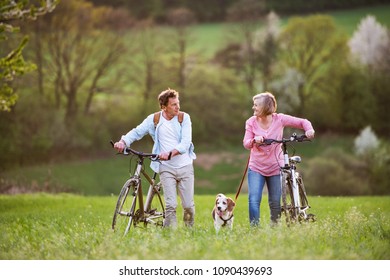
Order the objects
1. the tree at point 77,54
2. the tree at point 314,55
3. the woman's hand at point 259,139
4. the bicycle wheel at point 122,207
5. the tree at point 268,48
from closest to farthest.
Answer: the bicycle wheel at point 122,207 → the woman's hand at point 259,139 → the tree at point 77,54 → the tree at point 314,55 → the tree at point 268,48

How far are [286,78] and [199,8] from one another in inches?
278

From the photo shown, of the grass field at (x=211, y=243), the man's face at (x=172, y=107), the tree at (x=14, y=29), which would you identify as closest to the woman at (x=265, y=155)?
the grass field at (x=211, y=243)

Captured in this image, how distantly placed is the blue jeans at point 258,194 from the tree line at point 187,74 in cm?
2317

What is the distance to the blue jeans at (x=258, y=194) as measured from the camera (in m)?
8.70

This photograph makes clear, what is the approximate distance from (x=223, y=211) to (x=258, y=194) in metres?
0.51

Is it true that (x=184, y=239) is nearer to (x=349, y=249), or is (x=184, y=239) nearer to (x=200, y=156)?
(x=349, y=249)

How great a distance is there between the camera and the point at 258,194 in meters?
8.70

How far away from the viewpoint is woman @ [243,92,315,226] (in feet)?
28.5

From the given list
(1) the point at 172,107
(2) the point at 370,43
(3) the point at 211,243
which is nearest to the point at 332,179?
(2) the point at 370,43

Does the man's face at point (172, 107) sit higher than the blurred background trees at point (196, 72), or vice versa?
the blurred background trees at point (196, 72)

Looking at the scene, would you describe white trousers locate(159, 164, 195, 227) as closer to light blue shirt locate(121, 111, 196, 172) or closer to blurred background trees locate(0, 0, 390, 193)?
light blue shirt locate(121, 111, 196, 172)

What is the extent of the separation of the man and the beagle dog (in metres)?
0.37

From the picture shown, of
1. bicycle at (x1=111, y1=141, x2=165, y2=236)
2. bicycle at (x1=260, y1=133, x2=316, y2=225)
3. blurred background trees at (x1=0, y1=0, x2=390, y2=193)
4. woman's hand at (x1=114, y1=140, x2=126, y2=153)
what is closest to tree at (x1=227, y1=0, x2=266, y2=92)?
blurred background trees at (x1=0, y1=0, x2=390, y2=193)

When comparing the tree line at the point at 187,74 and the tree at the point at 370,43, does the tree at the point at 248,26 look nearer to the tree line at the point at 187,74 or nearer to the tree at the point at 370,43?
the tree line at the point at 187,74
